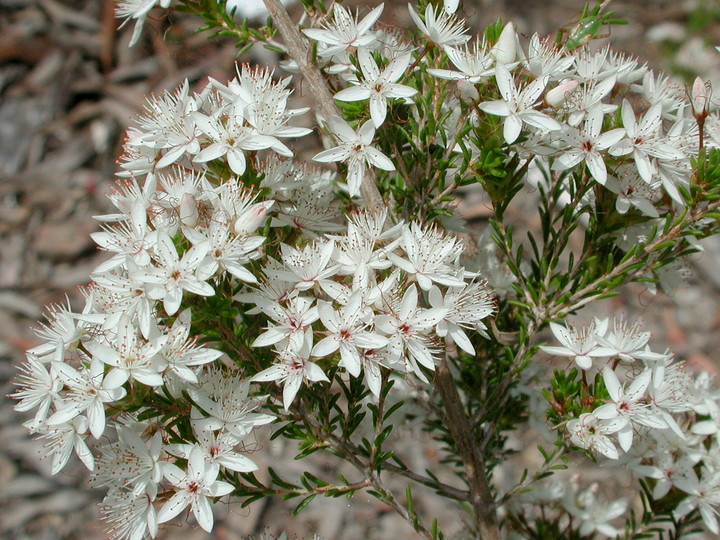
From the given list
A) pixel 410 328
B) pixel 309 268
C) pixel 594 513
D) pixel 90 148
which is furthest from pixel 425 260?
pixel 90 148

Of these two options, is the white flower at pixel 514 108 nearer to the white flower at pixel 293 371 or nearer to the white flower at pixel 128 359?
the white flower at pixel 293 371

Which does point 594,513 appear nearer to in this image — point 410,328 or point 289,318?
point 410,328

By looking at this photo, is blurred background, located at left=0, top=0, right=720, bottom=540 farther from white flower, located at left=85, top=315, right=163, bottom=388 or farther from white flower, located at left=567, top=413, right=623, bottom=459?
white flower, located at left=85, top=315, right=163, bottom=388

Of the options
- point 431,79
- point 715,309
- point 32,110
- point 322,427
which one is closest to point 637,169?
point 431,79

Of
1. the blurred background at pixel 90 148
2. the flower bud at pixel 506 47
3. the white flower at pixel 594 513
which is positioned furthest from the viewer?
the blurred background at pixel 90 148

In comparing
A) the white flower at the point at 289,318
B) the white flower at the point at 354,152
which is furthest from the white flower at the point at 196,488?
the white flower at the point at 354,152

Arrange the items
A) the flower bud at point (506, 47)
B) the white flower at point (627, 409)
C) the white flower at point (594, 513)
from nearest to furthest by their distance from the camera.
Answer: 1. the flower bud at point (506, 47)
2. the white flower at point (627, 409)
3. the white flower at point (594, 513)

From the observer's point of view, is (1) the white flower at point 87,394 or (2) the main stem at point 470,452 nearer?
(1) the white flower at point 87,394

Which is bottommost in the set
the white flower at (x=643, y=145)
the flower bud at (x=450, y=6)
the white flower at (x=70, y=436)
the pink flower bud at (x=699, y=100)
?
the white flower at (x=70, y=436)
